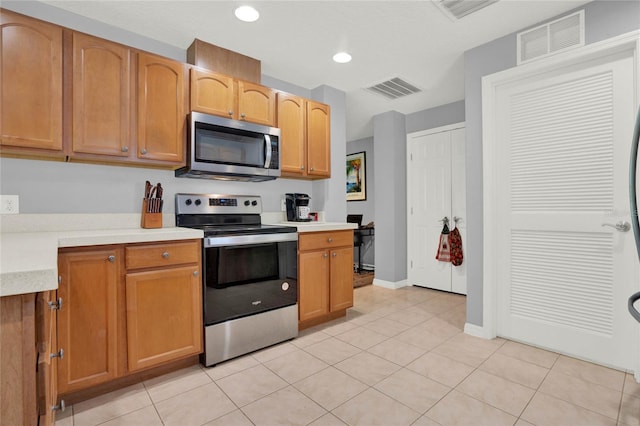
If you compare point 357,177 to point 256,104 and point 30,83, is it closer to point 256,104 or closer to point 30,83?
point 256,104

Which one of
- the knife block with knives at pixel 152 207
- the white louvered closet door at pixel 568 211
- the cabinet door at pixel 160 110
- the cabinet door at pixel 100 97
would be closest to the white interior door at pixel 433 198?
the white louvered closet door at pixel 568 211

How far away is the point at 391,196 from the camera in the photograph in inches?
175

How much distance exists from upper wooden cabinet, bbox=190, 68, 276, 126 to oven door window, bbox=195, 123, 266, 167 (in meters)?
0.16

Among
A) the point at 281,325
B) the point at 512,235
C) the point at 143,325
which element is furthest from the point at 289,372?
the point at 512,235

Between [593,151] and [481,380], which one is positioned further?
[593,151]

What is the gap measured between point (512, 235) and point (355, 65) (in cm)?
210

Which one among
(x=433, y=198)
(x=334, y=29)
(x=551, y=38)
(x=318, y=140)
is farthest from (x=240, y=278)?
(x=433, y=198)

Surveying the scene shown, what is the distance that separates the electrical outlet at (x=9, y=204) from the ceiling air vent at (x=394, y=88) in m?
3.27

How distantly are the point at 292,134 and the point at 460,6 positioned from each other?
166cm

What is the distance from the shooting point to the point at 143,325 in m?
1.91

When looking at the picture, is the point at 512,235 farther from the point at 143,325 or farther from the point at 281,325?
the point at 143,325

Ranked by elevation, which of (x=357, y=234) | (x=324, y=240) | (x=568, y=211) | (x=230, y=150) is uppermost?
(x=230, y=150)

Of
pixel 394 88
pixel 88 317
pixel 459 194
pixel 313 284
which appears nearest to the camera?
pixel 88 317

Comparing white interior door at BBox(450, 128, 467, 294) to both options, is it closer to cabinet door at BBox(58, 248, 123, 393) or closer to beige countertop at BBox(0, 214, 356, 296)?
beige countertop at BBox(0, 214, 356, 296)
